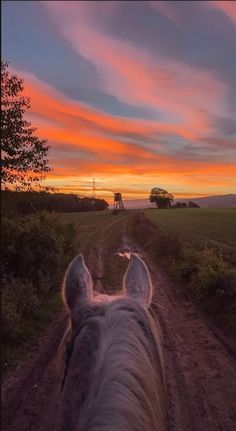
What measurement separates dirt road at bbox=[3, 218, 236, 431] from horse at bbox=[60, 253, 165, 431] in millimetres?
3401

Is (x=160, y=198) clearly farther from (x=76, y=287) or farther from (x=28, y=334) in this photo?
(x=76, y=287)

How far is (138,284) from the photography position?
2.26 metres

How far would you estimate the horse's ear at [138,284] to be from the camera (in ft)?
7.09

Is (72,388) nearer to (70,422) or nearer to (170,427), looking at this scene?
(70,422)

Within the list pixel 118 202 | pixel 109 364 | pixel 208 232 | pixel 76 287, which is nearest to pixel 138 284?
pixel 76 287

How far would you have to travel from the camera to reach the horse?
1.37 metres

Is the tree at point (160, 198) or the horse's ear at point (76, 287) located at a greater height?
the tree at point (160, 198)

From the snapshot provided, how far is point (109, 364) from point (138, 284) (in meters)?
0.77

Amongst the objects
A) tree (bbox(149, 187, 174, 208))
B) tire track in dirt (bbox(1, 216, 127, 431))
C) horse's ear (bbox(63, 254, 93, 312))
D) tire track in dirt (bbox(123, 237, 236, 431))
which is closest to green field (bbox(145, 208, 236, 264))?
tire track in dirt (bbox(123, 237, 236, 431))

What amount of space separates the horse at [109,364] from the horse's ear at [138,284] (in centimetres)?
2

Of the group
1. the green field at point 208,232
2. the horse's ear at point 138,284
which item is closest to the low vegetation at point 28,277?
the horse's ear at point 138,284

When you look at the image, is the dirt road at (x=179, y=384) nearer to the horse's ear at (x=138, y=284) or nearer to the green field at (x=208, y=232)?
the horse's ear at (x=138, y=284)

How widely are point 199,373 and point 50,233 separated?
6722mm

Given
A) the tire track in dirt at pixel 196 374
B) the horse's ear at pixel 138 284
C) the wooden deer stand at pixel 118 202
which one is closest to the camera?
the horse's ear at pixel 138 284
